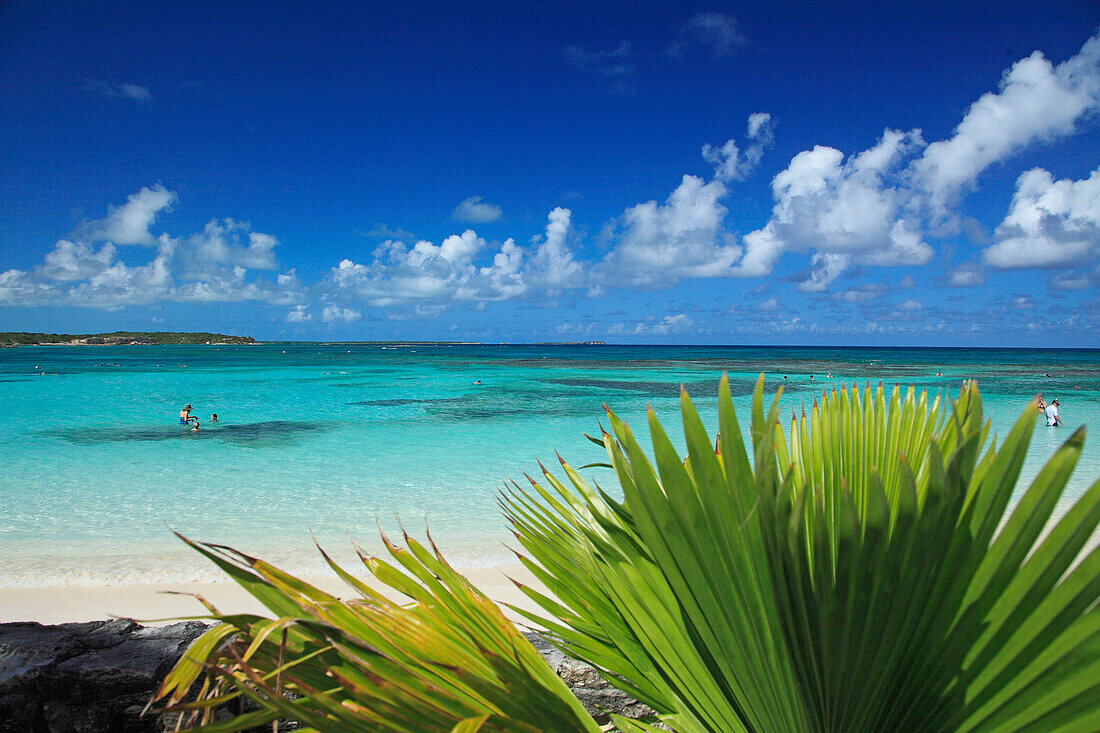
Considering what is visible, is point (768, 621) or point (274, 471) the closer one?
point (768, 621)

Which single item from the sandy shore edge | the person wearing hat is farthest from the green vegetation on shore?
the person wearing hat

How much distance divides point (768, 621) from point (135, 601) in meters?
5.99

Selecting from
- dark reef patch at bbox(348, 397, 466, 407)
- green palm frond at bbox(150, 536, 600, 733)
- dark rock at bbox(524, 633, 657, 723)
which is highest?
green palm frond at bbox(150, 536, 600, 733)

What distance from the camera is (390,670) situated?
0.86 m

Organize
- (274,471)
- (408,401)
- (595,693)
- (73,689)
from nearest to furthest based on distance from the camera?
(73,689), (595,693), (274,471), (408,401)

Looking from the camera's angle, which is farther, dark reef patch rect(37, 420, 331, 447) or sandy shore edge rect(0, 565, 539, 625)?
dark reef patch rect(37, 420, 331, 447)

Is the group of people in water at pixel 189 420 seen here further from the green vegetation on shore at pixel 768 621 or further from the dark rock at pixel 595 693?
the green vegetation on shore at pixel 768 621

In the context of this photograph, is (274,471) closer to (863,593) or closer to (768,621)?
(768,621)

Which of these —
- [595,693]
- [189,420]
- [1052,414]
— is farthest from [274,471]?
[1052,414]

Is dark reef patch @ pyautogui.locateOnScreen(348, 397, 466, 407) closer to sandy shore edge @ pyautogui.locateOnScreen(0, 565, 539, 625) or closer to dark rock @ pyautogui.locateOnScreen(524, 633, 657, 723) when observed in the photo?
sandy shore edge @ pyautogui.locateOnScreen(0, 565, 539, 625)

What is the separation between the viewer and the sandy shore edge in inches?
189

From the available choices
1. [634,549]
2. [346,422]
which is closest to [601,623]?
[634,549]

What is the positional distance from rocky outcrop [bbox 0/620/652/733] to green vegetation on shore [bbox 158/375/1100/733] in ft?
3.14

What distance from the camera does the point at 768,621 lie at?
0.88m
